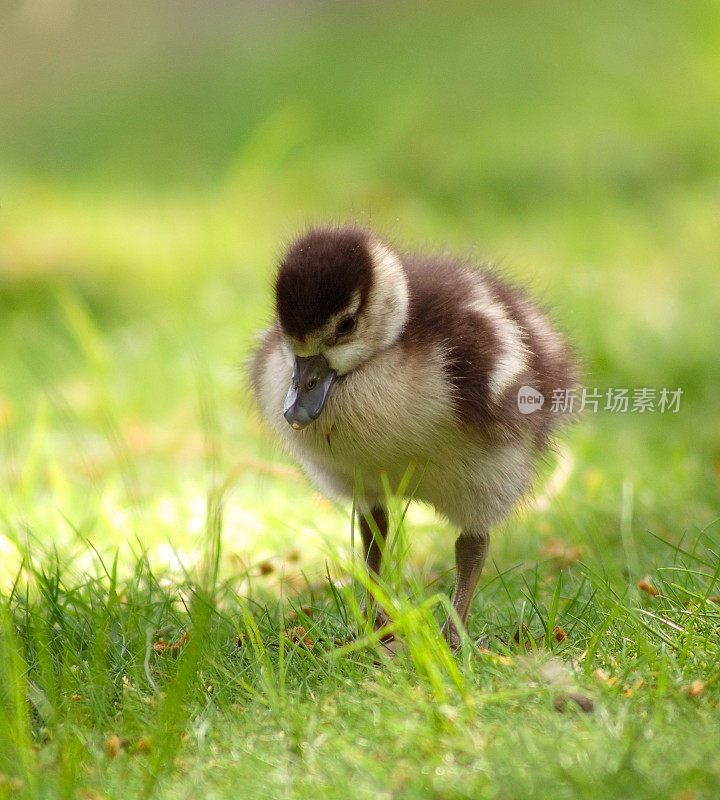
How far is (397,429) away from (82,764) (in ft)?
3.49

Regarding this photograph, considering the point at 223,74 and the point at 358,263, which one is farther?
the point at 223,74

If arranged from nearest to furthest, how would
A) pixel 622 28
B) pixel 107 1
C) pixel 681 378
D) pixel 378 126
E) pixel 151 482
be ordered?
pixel 151 482 < pixel 681 378 < pixel 378 126 < pixel 622 28 < pixel 107 1

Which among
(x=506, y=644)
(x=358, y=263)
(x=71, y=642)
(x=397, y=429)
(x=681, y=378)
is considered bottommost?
(x=681, y=378)

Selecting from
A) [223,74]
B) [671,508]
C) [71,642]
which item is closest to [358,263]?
[71,642]

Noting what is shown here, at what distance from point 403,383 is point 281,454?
6.79 ft

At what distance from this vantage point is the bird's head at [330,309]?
2.58 meters

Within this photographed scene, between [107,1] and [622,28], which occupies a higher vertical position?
[107,1]

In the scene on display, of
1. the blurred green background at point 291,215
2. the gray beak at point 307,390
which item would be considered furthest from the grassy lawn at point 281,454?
the gray beak at point 307,390

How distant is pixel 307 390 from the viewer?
8.67 ft

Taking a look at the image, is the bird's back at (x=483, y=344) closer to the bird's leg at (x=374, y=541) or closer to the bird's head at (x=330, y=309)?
the bird's head at (x=330, y=309)

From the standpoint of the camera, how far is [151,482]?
484 centimetres

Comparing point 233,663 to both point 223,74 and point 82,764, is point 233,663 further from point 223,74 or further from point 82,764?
point 223,74

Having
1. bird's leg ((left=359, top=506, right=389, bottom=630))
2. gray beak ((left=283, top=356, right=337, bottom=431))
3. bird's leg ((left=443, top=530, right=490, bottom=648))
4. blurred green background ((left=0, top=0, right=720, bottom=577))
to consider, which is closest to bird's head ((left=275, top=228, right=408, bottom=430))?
gray beak ((left=283, top=356, right=337, bottom=431))

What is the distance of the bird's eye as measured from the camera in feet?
8.64
